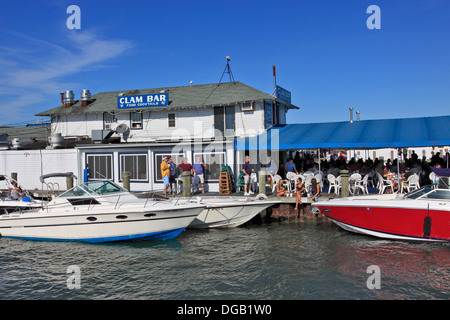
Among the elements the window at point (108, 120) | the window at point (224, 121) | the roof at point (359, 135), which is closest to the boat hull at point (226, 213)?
the roof at point (359, 135)

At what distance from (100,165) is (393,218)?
15899 millimetres

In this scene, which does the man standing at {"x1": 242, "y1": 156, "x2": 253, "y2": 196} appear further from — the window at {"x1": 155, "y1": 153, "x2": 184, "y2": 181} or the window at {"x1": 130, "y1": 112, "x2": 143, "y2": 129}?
the window at {"x1": 130, "y1": 112, "x2": 143, "y2": 129}

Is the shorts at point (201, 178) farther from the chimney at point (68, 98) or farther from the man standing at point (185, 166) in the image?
the chimney at point (68, 98)

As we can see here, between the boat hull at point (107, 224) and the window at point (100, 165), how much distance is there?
7931mm

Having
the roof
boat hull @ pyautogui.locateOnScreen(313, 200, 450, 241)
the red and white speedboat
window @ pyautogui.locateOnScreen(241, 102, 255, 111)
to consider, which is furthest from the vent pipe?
the red and white speedboat

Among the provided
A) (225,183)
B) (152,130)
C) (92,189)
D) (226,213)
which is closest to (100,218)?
(92,189)

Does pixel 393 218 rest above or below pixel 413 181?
below

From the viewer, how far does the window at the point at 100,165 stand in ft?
71.1

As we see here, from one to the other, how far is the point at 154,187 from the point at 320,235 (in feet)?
32.8

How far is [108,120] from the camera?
23.8 meters

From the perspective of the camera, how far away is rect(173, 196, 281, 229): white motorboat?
14.6m

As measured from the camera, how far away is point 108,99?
25.1 meters

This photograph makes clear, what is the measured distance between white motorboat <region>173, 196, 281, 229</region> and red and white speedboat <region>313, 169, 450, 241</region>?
2522 mm

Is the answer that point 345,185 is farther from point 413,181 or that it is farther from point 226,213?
point 226,213
